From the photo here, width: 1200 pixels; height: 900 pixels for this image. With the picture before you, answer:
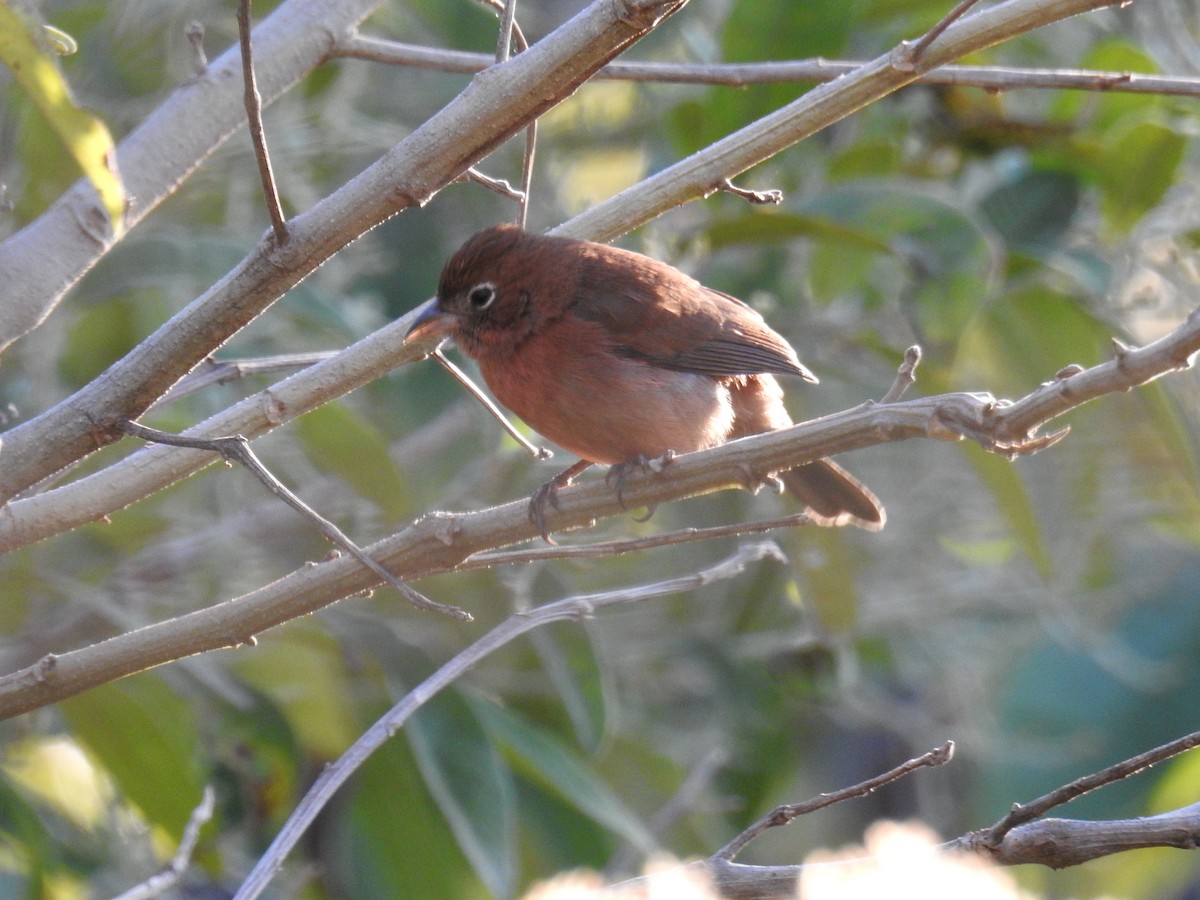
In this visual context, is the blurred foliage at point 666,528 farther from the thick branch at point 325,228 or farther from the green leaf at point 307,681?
the thick branch at point 325,228

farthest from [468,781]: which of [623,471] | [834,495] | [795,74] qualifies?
[795,74]

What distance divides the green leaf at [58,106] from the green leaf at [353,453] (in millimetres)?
1896

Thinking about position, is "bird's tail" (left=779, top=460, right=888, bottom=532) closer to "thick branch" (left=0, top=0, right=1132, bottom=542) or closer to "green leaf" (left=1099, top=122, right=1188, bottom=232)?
"thick branch" (left=0, top=0, right=1132, bottom=542)

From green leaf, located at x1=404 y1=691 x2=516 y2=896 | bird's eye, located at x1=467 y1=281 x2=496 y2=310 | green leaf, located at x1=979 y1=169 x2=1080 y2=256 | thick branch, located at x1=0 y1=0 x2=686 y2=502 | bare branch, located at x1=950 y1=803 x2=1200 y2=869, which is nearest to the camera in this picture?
bare branch, located at x1=950 y1=803 x2=1200 y2=869

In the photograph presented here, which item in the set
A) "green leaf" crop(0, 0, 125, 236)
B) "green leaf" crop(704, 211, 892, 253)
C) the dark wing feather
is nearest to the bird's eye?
the dark wing feather

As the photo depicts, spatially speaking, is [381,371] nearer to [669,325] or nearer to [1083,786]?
[1083,786]

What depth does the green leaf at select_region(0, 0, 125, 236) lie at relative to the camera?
78.9 inches

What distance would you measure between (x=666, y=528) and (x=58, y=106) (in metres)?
3.44

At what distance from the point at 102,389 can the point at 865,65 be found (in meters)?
1.36

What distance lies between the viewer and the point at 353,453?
4.05 meters

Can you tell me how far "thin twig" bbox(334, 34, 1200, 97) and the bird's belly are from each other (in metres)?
1.30

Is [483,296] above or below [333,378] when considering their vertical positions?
above

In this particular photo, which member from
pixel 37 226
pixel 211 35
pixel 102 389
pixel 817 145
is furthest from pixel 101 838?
pixel 817 145

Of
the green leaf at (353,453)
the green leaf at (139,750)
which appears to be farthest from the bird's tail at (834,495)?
the green leaf at (139,750)
